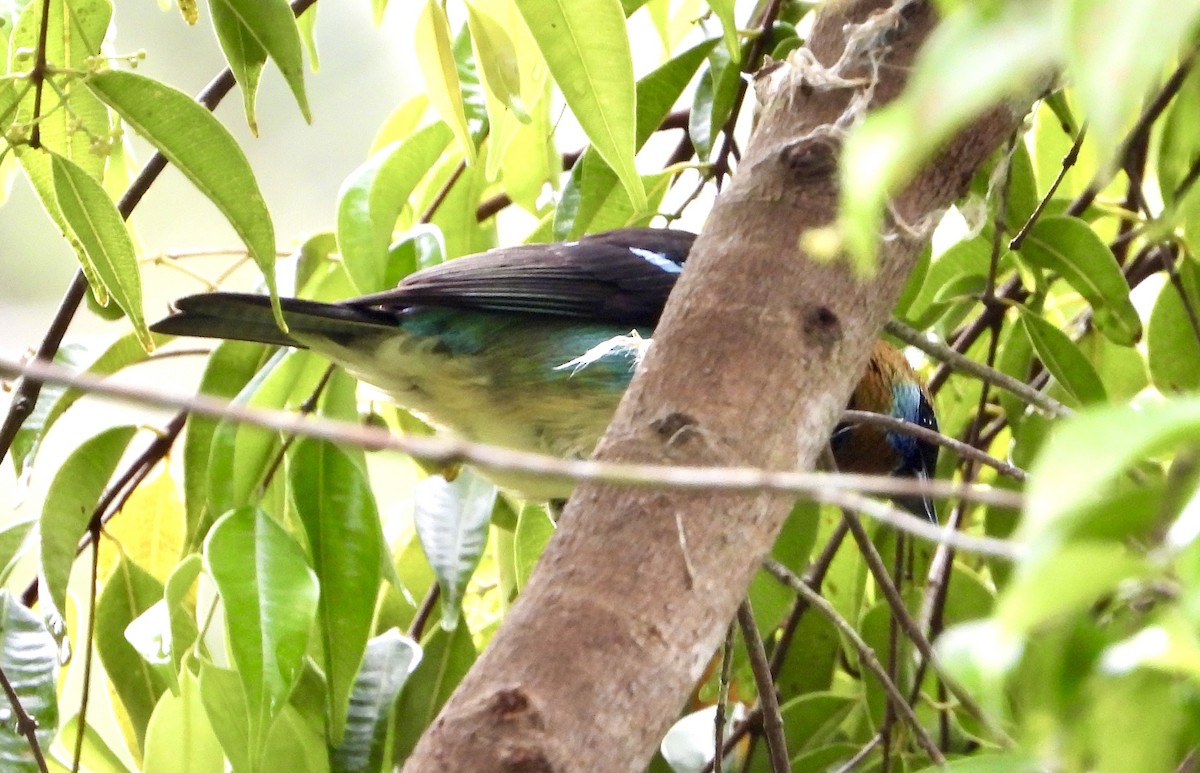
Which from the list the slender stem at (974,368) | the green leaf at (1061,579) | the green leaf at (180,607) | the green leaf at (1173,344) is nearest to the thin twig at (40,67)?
the green leaf at (180,607)

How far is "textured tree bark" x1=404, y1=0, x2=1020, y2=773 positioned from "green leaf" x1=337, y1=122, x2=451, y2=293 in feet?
2.31

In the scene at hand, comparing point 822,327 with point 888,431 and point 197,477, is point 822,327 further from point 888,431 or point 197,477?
point 888,431

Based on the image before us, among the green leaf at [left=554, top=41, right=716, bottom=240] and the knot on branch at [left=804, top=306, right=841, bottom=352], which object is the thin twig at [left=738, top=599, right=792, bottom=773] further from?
the green leaf at [left=554, top=41, right=716, bottom=240]

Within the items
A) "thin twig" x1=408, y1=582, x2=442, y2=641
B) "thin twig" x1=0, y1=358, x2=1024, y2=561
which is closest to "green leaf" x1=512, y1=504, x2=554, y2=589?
"thin twig" x1=408, y1=582, x2=442, y2=641

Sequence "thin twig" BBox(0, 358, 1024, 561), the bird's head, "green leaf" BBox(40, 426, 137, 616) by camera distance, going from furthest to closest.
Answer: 1. the bird's head
2. "green leaf" BBox(40, 426, 137, 616)
3. "thin twig" BBox(0, 358, 1024, 561)

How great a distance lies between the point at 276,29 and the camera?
139 centimetres

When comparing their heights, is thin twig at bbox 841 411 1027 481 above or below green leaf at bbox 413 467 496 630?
above

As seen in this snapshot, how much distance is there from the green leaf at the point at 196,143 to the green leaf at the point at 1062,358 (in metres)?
0.98

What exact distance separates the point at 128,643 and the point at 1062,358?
1.33 metres

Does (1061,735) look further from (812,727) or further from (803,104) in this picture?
(812,727)

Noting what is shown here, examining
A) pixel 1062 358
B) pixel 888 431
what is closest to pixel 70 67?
pixel 1062 358

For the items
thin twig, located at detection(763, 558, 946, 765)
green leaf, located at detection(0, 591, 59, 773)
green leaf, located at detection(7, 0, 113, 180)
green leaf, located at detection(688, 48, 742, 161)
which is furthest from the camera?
green leaf, located at detection(688, 48, 742, 161)

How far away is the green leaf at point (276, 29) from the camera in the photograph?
4.54ft

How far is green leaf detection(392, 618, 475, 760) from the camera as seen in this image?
186cm
